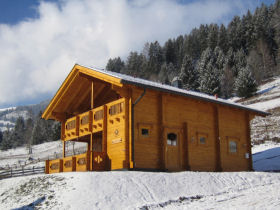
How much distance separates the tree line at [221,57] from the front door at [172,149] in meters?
44.0

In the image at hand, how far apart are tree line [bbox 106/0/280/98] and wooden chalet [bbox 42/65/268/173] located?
40.2m

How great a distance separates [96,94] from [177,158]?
719cm

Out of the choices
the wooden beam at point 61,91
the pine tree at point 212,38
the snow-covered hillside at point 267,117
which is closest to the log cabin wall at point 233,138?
the wooden beam at point 61,91

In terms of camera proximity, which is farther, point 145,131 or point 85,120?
point 85,120

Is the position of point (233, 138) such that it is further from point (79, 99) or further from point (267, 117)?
point (267, 117)

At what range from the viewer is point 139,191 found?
13.6 m

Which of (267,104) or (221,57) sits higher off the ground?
(221,57)

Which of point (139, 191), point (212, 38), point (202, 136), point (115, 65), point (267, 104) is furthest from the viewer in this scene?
point (115, 65)

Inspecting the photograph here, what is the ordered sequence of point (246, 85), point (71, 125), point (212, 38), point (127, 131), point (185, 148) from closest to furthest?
point (127, 131), point (185, 148), point (71, 125), point (246, 85), point (212, 38)

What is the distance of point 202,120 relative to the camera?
70.8 ft

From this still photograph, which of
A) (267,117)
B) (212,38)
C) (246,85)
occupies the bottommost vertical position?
(267,117)

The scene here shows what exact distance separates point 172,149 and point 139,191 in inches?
253

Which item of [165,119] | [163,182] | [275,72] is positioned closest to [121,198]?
[163,182]

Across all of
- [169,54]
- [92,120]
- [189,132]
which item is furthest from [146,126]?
[169,54]
